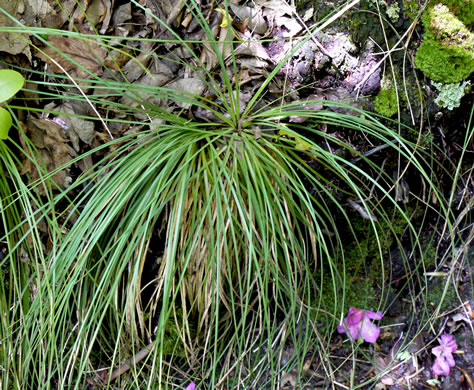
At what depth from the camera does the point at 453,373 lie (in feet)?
5.24

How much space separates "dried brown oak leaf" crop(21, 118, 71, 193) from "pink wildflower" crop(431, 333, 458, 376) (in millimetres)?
1528

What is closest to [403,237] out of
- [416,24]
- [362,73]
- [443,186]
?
[443,186]

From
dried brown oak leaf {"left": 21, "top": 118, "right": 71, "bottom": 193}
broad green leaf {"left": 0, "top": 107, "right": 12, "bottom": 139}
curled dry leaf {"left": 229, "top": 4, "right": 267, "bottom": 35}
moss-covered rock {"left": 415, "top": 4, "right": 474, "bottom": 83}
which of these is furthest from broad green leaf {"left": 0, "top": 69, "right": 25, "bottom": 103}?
moss-covered rock {"left": 415, "top": 4, "right": 474, "bottom": 83}

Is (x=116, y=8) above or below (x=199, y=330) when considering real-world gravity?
above

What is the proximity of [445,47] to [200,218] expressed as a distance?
980mm

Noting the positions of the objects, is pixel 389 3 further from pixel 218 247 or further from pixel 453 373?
pixel 453 373

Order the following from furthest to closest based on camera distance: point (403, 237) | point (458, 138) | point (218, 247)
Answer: point (403, 237)
point (458, 138)
point (218, 247)

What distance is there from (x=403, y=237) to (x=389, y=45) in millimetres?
734

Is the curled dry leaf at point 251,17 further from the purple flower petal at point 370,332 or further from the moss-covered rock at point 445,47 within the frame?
the purple flower petal at point 370,332

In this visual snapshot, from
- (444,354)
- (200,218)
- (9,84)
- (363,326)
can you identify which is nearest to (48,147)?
(9,84)

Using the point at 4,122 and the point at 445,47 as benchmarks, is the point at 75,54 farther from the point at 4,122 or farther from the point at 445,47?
the point at 445,47

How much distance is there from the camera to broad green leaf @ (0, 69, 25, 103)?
125cm

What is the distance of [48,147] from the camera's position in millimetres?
1541

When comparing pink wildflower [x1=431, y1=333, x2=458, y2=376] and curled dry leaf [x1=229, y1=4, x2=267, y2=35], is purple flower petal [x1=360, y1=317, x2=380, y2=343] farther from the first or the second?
curled dry leaf [x1=229, y1=4, x2=267, y2=35]
